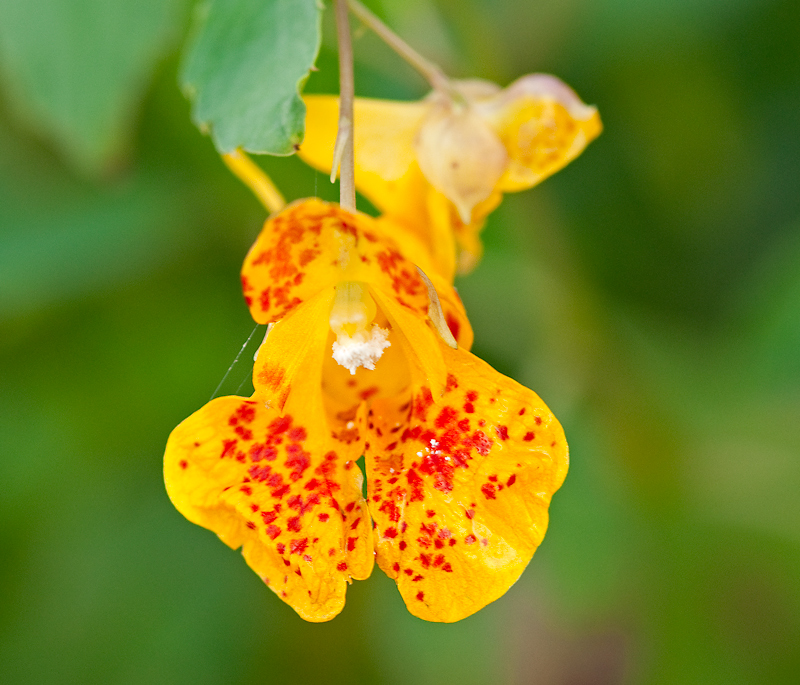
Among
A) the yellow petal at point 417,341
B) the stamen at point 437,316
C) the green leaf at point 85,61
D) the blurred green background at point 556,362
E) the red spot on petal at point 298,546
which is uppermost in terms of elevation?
the green leaf at point 85,61

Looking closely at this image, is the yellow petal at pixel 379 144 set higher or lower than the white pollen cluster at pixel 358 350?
higher

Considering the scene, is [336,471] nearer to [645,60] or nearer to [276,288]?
[276,288]

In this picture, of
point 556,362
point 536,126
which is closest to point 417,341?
point 536,126

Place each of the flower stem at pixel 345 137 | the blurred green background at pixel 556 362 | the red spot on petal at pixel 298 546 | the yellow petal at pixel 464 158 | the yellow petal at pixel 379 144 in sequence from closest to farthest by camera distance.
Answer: the flower stem at pixel 345 137 < the red spot on petal at pixel 298 546 < the yellow petal at pixel 464 158 < the yellow petal at pixel 379 144 < the blurred green background at pixel 556 362

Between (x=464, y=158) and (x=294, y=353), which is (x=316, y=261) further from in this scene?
(x=464, y=158)

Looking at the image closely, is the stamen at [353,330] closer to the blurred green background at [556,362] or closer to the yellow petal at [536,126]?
the yellow petal at [536,126]

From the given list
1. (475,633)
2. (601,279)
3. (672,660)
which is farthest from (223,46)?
(672,660)

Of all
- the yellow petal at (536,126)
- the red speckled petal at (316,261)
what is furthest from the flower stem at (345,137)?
the yellow petal at (536,126)
